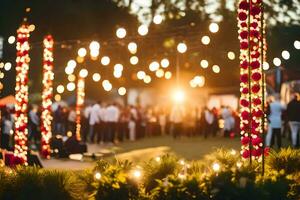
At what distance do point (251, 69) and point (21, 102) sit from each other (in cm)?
724

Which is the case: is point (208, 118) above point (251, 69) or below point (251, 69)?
below

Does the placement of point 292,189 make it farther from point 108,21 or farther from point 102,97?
point 102,97

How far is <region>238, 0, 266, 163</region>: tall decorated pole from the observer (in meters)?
11.2

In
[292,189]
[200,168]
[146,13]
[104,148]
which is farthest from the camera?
[146,13]

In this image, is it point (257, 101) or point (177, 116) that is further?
point (177, 116)

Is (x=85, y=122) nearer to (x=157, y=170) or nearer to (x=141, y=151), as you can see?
(x=141, y=151)

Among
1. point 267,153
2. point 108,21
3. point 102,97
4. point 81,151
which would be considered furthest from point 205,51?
point 102,97

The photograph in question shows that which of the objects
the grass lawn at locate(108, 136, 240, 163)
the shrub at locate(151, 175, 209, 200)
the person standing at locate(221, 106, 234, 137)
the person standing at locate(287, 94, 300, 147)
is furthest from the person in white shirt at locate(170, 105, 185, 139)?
the shrub at locate(151, 175, 209, 200)

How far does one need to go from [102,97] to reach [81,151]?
36044 mm

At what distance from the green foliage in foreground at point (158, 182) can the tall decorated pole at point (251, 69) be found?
33.0 inches

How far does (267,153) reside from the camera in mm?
12289

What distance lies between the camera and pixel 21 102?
51.7 ft

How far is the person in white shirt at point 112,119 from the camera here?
82.4 feet

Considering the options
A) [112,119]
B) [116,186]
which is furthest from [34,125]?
[116,186]
